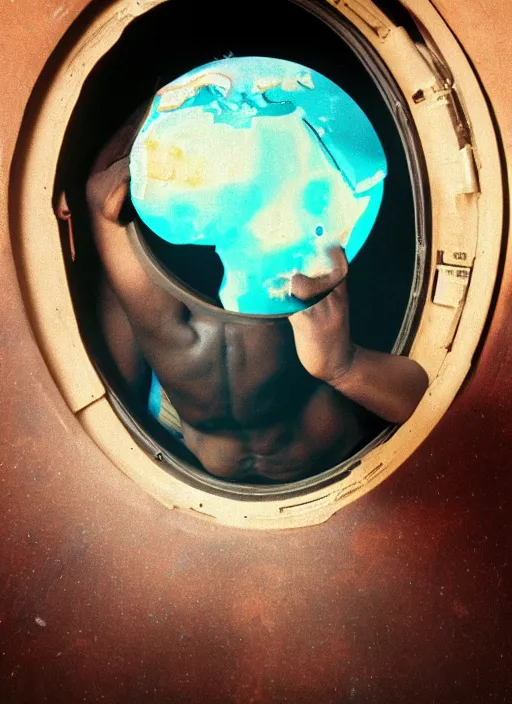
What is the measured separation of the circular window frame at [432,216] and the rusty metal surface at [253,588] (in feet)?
0.20

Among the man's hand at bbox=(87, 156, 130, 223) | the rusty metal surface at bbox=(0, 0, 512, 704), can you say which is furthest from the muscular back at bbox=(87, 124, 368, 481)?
the rusty metal surface at bbox=(0, 0, 512, 704)

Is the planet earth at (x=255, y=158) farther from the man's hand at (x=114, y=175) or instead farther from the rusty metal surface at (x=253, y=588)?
the rusty metal surface at (x=253, y=588)

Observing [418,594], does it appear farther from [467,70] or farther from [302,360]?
[467,70]

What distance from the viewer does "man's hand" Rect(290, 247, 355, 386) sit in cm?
101

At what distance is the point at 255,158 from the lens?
97 centimetres

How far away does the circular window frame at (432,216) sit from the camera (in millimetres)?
→ 1009

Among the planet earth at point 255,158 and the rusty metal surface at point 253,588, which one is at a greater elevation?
the planet earth at point 255,158

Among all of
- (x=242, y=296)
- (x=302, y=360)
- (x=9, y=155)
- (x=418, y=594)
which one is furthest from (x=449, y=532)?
(x=9, y=155)

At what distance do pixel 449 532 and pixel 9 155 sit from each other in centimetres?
105

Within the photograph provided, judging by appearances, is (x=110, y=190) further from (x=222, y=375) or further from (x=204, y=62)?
(x=222, y=375)

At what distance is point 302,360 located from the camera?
3.53 feet

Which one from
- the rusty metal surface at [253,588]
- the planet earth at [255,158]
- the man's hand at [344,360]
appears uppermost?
the planet earth at [255,158]

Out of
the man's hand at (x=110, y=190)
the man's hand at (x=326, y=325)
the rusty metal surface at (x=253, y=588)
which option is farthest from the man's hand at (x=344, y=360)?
the man's hand at (x=110, y=190)

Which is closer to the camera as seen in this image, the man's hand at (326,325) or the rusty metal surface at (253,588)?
the man's hand at (326,325)
